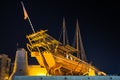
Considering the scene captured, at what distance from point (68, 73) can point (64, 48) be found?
490 centimetres

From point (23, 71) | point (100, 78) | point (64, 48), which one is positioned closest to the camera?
point (100, 78)

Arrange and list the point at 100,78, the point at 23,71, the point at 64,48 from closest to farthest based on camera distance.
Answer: the point at 100,78 → the point at 23,71 → the point at 64,48

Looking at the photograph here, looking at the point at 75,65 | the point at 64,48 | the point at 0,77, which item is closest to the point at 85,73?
the point at 75,65

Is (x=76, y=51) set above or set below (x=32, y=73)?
above

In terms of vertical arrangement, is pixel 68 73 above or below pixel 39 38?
below

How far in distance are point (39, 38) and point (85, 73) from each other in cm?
1174

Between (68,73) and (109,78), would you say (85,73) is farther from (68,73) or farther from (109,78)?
(109,78)

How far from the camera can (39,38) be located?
46.1 meters

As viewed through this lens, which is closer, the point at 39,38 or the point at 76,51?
the point at 39,38

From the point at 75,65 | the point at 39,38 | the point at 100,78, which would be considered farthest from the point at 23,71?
the point at 100,78

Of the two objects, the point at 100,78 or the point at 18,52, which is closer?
the point at 100,78

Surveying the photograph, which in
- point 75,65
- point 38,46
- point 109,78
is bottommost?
point 109,78

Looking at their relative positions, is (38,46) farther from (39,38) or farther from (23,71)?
(23,71)

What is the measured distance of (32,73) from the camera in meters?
47.5
